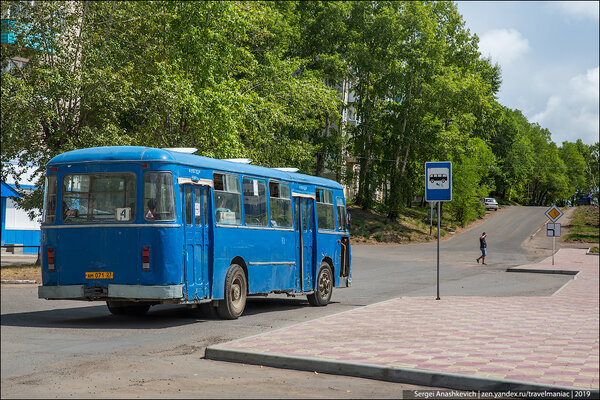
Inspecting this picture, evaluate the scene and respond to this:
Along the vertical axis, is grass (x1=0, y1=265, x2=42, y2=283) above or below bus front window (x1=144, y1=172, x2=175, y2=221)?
below

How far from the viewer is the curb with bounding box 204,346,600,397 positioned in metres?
7.82

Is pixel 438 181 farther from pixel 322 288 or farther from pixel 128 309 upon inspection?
pixel 128 309

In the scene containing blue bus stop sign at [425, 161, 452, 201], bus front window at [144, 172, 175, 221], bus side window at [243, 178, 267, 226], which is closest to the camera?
bus front window at [144, 172, 175, 221]

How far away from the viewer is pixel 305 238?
18.3 meters

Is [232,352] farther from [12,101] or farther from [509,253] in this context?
[509,253]

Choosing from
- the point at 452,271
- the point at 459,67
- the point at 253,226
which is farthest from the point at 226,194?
the point at 459,67

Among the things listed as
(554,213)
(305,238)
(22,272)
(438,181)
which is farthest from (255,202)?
(554,213)

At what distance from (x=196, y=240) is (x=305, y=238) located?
15.9 ft

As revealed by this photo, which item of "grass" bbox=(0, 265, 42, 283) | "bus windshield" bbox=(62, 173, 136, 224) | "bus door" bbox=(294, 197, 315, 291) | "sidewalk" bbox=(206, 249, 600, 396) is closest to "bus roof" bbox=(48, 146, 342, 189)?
"bus windshield" bbox=(62, 173, 136, 224)

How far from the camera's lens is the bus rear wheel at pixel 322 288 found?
18.5m

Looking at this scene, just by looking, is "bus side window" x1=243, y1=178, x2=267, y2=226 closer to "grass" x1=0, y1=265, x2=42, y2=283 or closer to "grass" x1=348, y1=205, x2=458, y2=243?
"grass" x1=0, y1=265, x2=42, y2=283

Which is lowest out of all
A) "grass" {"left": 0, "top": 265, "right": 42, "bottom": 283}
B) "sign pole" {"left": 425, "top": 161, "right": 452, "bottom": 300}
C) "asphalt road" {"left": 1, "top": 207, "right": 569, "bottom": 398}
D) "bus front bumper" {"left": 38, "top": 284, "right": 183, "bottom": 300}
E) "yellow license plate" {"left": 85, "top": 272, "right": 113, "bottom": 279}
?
"asphalt road" {"left": 1, "top": 207, "right": 569, "bottom": 398}

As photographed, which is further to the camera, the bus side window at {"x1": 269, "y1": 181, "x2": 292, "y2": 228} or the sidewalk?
the bus side window at {"x1": 269, "y1": 181, "x2": 292, "y2": 228}

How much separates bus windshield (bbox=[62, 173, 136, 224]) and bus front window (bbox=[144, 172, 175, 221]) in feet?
0.82
